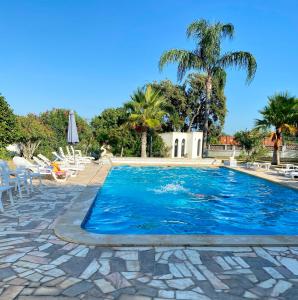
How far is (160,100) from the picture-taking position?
75.0 feet

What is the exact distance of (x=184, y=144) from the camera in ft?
87.5

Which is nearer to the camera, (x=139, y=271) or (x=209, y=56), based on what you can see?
(x=139, y=271)

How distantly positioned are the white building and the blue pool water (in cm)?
1114

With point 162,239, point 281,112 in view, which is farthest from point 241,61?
point 162,239

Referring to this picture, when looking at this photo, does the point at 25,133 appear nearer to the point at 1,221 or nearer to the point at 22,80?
the point at 22,80

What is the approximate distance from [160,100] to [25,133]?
399 inches

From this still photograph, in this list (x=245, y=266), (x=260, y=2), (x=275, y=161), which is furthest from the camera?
(x=275, y=161)

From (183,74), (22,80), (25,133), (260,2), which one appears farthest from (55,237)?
(183,74)

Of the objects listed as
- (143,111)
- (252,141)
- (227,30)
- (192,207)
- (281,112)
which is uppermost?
(227,30)

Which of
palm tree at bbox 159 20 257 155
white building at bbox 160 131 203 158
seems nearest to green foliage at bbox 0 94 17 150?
palm tree at bbox 159 20 257 155

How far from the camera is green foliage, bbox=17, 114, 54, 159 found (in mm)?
17413

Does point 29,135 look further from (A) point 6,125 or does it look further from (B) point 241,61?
(B) point 241,61

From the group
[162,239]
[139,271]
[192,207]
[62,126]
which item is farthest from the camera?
[62,126]

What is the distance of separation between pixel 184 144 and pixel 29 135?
1365 centimetres
